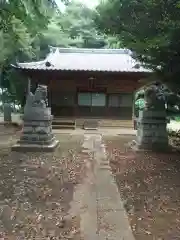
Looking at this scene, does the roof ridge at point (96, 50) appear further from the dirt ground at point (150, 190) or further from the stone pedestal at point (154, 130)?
the dirt ground at point (150, 190)

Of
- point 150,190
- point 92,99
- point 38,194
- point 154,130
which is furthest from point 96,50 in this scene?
point 38,194

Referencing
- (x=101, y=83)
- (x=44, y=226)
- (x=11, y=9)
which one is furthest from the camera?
(x=101, y=83)

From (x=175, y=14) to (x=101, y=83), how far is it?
44.8 ft

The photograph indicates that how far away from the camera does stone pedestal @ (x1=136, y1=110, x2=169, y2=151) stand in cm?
1158

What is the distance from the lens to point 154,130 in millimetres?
11641

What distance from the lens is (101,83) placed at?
21.7m

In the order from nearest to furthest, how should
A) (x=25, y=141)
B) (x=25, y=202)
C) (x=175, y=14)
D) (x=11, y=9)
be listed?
(x=25, y=202)
(x=11, y=9)
(x=175, y=14)
(x=25, y=141)

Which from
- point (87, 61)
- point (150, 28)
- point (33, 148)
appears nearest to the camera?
point (150, 28)

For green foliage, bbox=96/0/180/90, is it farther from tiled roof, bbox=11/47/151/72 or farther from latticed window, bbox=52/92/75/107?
latticed window, bbox=52/92/75/107

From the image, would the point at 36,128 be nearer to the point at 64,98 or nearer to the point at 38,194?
the point at 38,194

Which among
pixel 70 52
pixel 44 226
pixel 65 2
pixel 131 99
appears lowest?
pixel 44 226

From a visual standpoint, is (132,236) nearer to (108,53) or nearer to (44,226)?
(44,226)

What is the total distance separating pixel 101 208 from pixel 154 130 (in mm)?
6778

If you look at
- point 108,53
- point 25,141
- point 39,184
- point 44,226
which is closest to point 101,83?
point 108,53
